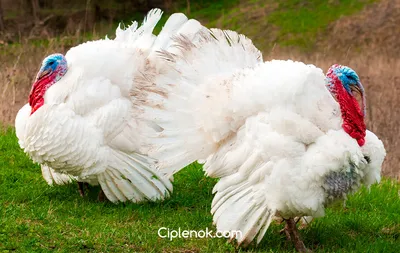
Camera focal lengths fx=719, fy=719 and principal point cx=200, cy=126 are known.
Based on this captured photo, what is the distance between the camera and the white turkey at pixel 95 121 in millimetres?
6738

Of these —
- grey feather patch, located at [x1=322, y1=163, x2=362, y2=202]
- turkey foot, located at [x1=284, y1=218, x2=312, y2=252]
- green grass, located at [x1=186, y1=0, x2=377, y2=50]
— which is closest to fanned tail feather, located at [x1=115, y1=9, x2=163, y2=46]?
turkey foot, located at [x1=284, y1=218, x2=312, y2=252]

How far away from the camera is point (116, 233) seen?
628cm

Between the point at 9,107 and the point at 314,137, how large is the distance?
21.8 feet

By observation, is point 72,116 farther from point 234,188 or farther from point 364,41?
point 364,41

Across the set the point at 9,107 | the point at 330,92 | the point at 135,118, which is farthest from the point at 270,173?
the point at 9,107

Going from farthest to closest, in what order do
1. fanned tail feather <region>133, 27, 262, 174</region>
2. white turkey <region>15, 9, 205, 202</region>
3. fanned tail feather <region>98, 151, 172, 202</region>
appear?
1. fanned tail feather <region>98, 151, 172, 202</region>
2. white turkey <region>15, 9, 205, 202</region>
3. fanned tail feather <region>133, 27, 262, 174</region>

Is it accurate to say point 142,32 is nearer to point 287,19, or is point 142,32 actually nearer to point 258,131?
point 258,131

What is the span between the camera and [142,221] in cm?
679

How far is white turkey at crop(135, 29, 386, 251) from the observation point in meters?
5.55

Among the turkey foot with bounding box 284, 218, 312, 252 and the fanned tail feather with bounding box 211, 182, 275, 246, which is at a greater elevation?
the fanned tail feather with bounding box 211, 182, 275, 246

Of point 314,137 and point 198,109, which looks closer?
point 314,137

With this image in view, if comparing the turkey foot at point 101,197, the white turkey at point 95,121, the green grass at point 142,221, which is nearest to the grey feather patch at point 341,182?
the green grass at point 142,221

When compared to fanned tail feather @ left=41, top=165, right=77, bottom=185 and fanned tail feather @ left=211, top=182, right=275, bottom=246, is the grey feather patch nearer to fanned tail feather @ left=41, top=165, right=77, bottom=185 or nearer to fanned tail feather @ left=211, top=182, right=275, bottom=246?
fanned tail feather @ left=211, top=182, right=275, bottom=246

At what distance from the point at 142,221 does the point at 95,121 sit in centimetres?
106
